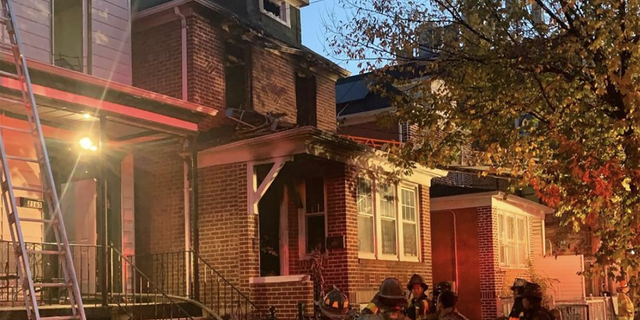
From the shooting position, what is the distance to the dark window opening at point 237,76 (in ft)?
56.8

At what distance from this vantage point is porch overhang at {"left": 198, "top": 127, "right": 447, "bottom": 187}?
1359cm

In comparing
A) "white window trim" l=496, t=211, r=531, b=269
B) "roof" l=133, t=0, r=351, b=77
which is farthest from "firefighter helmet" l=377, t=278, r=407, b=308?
"white window trim" l=496, t=211, r=531, b=269

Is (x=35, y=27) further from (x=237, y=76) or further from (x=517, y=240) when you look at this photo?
(x=517, y=240)

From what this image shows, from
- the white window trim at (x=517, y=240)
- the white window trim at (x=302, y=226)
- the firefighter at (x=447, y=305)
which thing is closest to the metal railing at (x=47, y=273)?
the white window trim at (x=302, y=226)

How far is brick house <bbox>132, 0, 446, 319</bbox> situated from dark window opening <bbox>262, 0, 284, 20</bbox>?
1111 mm

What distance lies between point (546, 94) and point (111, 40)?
7.98 metres

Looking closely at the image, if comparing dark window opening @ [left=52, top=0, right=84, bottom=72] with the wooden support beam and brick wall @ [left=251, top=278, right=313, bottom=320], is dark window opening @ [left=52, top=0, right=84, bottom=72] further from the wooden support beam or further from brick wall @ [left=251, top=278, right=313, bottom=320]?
brick wall @ [left=251, top=278, right=313, bottom=320]

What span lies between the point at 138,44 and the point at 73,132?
382 cm

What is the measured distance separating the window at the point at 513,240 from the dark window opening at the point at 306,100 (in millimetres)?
5860

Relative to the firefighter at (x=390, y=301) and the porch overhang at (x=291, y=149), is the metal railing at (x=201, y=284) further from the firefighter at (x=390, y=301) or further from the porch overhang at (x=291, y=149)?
the firefighter at (x=390, y=301)

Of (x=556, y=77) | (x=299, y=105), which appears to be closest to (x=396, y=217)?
(x=299, y=105)

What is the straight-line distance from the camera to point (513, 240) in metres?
22.3

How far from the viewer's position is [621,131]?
10.3 m

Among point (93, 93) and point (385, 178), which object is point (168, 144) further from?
point (385, 178)
